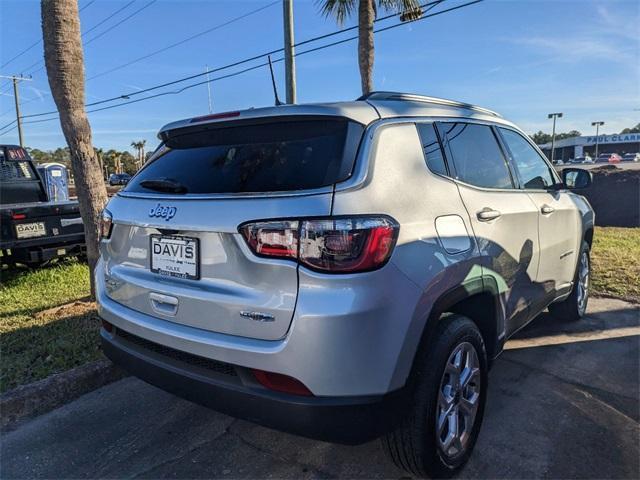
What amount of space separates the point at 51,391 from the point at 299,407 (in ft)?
7.41

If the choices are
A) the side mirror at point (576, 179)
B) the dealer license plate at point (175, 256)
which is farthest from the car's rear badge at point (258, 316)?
the side mirror at point (576, 179)

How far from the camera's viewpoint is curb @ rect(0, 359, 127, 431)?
3.18 metres

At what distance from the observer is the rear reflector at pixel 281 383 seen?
6.46 ft

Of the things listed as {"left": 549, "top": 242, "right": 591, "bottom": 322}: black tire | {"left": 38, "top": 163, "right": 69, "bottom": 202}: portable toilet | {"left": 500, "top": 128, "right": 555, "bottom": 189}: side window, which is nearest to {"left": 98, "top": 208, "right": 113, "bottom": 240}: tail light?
{"left": 500, "top": 128, "right": 555, "bottom": 189}: side window

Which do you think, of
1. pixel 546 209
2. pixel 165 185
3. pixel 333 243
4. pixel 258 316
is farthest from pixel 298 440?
pixel 546 209

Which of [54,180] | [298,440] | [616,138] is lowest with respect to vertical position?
[616,138]

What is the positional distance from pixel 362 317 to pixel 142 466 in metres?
1.65

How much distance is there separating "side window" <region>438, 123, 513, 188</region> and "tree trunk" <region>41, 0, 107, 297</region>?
3621 mm

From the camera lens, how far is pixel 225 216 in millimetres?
2111

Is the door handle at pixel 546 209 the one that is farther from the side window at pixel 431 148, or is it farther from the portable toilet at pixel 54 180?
the portable toilet at pixel 54 180

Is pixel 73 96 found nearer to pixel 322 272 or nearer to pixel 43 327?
pixel 43 327

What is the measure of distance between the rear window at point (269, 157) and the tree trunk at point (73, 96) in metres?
2.71

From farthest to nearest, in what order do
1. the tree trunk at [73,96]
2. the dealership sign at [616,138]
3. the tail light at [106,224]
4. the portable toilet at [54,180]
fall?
the dealership sign at [616,138] < the portable toilet at [54,180] < the tree trunk at [73,96] < the tail light at [106,224]

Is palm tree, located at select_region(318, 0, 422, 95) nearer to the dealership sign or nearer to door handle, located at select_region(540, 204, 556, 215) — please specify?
door handle, located at select_region(540, 204, 556, 215)
